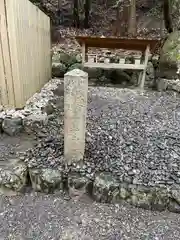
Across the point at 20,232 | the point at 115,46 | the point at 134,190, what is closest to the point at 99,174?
the point at 134,190

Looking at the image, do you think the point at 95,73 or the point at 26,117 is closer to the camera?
the point at 26,117

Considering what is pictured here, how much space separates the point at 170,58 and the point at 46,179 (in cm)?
412

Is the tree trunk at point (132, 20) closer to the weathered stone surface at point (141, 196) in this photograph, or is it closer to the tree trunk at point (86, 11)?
the tree trunk at point (86, 11)

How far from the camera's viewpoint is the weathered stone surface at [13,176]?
6.04ft

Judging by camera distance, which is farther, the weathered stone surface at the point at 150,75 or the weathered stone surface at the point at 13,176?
the weathered stone surface at the point at 150,75

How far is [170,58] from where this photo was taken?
482 cm

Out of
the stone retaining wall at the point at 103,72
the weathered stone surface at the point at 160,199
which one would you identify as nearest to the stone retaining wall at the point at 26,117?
the weathered stone surface at the point at 160,199

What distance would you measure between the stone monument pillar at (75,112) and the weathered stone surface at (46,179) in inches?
7.7

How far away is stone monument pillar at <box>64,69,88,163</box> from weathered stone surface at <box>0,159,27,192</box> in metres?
0.41

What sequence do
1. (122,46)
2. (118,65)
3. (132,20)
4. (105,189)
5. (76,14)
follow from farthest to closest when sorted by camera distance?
(76,14)
(132,20)
(122,46)
(118,65)
(105,189)

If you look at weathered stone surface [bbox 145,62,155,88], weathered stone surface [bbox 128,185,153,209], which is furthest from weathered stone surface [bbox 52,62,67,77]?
weathered stone surface [bbox 128,185,153,209]

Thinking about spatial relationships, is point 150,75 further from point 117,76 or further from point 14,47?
point 14,47

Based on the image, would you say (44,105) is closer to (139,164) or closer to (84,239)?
(139,164)

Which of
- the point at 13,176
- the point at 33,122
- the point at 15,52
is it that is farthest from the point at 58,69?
the point at 13,176
